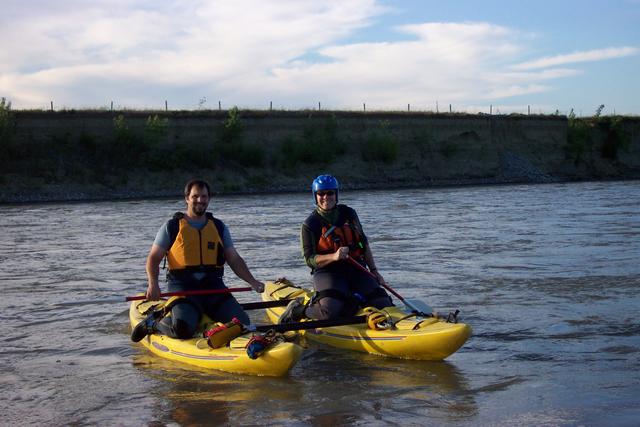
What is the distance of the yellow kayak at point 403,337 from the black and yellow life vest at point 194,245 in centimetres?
125

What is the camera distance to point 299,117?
190ft

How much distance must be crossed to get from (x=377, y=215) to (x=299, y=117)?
33344 millimetres

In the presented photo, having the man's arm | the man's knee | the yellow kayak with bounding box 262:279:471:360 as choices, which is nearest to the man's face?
the man's arm

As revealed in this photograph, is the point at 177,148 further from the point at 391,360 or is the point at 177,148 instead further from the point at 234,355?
the point at 234,355

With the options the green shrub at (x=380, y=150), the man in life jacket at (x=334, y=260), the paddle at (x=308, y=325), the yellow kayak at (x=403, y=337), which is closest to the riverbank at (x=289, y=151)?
the green shrub at (x=380, y=150)

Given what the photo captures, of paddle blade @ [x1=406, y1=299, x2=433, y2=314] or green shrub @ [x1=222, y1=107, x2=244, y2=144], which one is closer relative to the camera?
paddle blade @ [x1=406, y1=299, x2=433, y2=314]

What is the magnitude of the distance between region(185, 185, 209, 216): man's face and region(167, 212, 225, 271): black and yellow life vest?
0.12 meters

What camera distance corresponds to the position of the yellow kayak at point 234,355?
6.64 meters

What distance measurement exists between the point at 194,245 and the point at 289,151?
46.7m

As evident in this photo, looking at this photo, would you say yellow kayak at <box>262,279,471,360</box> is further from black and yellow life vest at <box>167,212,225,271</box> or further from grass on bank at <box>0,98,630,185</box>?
grass on bank at <box>0,98,630,185</box>

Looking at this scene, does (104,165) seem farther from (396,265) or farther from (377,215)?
(396,265)

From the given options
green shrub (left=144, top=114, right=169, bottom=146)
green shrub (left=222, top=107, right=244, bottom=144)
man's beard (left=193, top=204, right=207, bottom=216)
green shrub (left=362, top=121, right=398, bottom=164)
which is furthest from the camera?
green shrub (left=362, top=121, right=398, bottom=164)

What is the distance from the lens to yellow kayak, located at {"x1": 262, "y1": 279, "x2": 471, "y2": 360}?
690 centimetres

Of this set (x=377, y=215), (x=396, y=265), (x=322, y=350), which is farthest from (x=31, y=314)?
(x=377, y=215)
